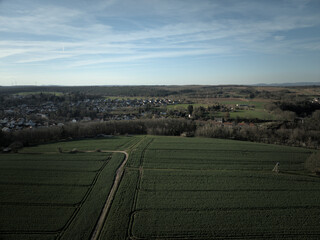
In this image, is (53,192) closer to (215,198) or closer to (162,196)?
(162,196)

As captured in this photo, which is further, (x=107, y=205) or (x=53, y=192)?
(x=53, y=192)

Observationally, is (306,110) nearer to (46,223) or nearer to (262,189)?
(262,189)

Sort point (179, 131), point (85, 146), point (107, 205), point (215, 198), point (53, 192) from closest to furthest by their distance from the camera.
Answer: point (107, 205) → point (215, 198) → point (53, 192) → point (85, 146) → point (179, 131)

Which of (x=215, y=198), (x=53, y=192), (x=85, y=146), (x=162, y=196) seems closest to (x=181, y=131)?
(x=85, y=146)

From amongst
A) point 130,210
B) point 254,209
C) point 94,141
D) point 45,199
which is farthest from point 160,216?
point 94,141

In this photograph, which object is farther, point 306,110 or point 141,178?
point 306,110

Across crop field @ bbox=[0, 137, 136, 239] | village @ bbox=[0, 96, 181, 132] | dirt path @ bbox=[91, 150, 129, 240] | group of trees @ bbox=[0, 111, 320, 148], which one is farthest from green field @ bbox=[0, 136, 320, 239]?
village @ bbox=[0, 96, 181, 132]

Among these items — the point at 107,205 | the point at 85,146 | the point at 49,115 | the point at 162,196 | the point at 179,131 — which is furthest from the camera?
the point at 49,115
